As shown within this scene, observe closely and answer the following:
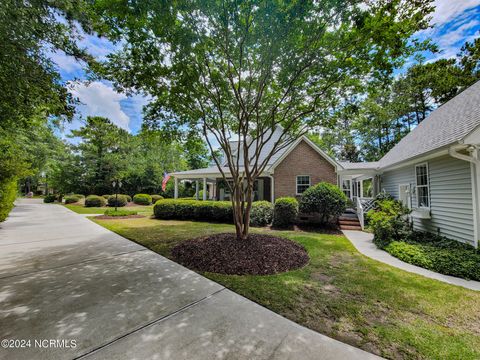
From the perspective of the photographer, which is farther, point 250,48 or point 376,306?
point 250,48

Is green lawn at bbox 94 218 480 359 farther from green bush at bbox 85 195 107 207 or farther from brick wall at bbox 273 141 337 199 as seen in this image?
green bush at bbox 85 195 107 207

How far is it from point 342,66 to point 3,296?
818cm

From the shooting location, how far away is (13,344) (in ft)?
7.63

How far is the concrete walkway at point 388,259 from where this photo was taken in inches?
168

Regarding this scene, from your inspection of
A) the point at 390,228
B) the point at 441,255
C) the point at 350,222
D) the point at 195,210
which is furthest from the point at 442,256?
the point at 195,210

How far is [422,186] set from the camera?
26.5ft

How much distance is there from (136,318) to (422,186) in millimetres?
10206

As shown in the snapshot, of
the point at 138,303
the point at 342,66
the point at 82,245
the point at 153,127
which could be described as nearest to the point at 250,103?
the point at 342,66

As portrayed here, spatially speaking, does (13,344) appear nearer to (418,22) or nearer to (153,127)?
(153,127)

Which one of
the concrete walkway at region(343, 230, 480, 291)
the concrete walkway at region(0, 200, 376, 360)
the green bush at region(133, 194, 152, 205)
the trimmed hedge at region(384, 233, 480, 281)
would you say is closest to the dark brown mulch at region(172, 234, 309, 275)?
the concrete walkway at region(0, 200, 376, 360)

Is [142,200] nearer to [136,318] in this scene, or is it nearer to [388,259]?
[136,318]

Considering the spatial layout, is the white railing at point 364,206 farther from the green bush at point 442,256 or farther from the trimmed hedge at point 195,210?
the trimmed hedge at point 195,210

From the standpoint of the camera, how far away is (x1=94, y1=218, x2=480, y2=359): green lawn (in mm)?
2445

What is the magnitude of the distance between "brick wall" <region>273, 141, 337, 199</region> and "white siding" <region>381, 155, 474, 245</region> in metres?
5.49
